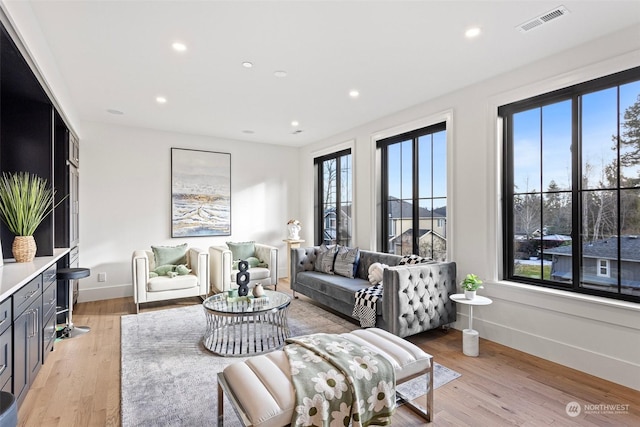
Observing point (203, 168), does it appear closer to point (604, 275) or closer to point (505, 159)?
point (505, 159)

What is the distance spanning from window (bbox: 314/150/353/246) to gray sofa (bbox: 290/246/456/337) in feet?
5.17

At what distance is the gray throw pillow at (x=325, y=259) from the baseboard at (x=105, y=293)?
9.83 feet

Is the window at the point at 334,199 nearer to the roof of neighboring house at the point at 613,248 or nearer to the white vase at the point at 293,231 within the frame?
the white vase at the point at 293,231

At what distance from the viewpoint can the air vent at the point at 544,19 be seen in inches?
91.2

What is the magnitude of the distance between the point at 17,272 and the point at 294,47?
274cm

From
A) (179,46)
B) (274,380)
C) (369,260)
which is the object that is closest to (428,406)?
(274,380)

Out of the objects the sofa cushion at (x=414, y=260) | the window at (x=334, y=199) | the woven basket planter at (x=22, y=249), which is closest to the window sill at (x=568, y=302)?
the sofa cushion at (x=414, y=260)

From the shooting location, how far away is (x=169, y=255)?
16.4 feet

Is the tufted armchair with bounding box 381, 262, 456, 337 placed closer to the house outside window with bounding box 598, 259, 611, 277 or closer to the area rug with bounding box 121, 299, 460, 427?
the area rug with bounding box 121, 299, 460, 427

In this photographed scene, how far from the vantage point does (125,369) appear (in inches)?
110

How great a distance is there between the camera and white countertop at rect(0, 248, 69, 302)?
1.97 meters

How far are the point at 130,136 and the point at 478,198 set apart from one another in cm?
513

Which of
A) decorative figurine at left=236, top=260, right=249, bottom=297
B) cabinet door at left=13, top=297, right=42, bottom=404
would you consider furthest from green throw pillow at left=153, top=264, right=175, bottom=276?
cabinet door at left=13, top=297, right=42, bottom=404

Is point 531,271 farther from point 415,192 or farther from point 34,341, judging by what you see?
point 34,341
